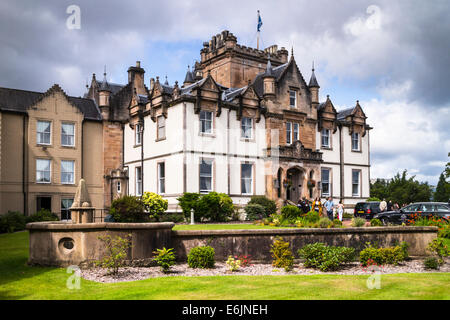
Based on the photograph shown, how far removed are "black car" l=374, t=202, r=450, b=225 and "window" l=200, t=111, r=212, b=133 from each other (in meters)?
13.3

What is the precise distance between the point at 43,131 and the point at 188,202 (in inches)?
554

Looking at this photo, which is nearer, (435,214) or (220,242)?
(220,242)

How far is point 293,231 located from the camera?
55.2 ft

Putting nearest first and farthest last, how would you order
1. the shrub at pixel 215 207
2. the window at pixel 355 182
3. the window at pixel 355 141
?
the shrub at pixel 215 207
the window at pixel 355 182
the window at pixel 355 141

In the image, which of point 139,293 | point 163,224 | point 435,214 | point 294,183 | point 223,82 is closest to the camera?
point 139,293

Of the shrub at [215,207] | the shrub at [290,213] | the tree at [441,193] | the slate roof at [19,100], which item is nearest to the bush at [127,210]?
the shrub at [215,207]

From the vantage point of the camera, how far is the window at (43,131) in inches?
1396

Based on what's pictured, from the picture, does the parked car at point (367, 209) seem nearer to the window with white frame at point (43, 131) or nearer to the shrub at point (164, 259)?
the shrub at point (164, 259)

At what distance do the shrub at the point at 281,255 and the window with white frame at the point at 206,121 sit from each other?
1782 cm
